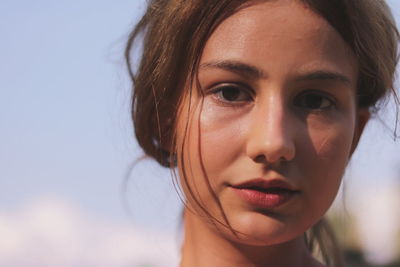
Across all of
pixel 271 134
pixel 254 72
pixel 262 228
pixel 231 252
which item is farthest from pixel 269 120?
pixel 231 252

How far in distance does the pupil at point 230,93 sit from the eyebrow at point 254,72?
0.07 meters

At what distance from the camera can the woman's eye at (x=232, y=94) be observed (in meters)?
2.18

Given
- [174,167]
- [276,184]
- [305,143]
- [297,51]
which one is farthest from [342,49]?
[174,167]

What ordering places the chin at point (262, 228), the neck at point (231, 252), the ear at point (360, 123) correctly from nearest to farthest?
1. the chin at point (262, 228)
2. the neck at point (231, 252)
3. the ear at point (360, 123)

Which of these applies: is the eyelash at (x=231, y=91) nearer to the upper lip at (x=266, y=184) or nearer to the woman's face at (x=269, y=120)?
the woman's face at (x=269, y=120)

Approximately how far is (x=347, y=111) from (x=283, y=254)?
1.69ft

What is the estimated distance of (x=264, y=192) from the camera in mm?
2139

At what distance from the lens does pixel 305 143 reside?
2.15 metres

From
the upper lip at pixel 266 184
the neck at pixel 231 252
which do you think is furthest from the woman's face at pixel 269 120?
the neck at pixel 231 252

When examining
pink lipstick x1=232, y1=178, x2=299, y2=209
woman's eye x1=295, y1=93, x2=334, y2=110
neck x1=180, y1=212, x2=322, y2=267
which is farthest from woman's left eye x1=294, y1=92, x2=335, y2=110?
neck x1=180, y1=212, x2=322, y2=267

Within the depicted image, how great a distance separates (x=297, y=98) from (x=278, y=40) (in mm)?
189

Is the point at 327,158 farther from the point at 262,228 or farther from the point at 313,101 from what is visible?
the point at 262,228

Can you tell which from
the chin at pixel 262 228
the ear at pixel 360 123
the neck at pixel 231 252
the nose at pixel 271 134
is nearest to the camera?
the nose at pixel 271 134

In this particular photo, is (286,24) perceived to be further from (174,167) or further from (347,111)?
(174,167)
